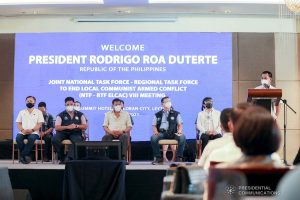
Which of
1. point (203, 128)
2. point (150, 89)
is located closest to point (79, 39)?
point (150, 89)

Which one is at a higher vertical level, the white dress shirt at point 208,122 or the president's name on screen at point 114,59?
the president's name on screen at point 114,59

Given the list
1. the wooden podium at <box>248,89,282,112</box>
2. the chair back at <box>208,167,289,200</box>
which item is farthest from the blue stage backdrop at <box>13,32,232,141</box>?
the chair back at <box>208,167,289,200</box>

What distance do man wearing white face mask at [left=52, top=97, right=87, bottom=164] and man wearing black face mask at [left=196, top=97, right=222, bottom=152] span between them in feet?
5.62

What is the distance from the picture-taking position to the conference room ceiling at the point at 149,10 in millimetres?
7871

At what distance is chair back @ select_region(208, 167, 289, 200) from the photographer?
3.78ft

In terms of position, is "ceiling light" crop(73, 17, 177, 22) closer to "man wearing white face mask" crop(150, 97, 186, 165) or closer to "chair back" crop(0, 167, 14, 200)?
Answer: "man wearing white face mask" crop(150, 97, 186, 165)

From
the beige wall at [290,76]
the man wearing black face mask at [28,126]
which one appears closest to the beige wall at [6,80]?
the man wearing black face mask at [28,126]

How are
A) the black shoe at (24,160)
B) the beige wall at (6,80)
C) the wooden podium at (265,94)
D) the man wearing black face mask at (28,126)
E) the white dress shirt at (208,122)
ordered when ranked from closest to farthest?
the wooden podium at (265,94)
the black shoe at (24,160)
the man wearing black face mask at (28,126)
the white dress shirt at (208,122)
the beige wall at (6,80)

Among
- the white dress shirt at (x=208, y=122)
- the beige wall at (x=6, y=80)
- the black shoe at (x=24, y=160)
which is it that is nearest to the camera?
the black shoe at (x=24, y=160)

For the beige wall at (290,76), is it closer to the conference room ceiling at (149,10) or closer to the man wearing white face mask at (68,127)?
the conference room ceiling at (149,10)

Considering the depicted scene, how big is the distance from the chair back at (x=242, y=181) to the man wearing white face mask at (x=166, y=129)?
5109mm

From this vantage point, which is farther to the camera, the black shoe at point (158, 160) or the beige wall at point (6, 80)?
the beige wall at point (6, 80)

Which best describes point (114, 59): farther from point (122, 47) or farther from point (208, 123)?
point (208, 123)

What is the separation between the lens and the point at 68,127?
6.82m
